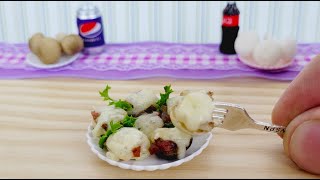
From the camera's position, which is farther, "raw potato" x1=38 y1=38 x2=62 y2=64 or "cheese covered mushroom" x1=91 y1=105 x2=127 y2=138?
"raw potato" x1=38 y1=38 x2=62 y2=64

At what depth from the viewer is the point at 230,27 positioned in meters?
1.47

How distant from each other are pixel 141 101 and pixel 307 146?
291 millimetres

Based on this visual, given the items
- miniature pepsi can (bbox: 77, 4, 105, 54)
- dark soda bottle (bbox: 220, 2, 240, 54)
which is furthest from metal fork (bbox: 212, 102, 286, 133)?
miniature pepsi can (bbox: 77, 4, 105, 54)

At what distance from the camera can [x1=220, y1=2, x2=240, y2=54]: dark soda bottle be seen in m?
1.45

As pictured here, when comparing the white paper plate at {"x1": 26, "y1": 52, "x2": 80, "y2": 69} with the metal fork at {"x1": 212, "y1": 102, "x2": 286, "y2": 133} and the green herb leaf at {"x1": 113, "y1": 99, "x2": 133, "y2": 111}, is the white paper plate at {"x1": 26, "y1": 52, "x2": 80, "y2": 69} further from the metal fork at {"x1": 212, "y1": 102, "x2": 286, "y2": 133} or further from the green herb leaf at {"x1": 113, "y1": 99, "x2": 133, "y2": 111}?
the metal fork at {"x1": 212, "y1": 102, "x2": 286, "y2": 133}

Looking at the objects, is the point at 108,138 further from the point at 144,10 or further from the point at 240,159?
the point at 144,10

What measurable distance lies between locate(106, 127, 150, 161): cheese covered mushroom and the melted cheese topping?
0.02 meters

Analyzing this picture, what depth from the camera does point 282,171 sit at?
2.65 ft

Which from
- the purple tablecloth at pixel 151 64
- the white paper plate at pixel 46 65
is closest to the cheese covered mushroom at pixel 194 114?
the purple tablecloth at pixel 151 64

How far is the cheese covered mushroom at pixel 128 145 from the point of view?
2.54ft

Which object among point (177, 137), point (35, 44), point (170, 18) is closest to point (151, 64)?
point (35, 44)

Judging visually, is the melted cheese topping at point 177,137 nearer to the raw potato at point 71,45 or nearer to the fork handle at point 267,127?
the fork handle at point 267,127

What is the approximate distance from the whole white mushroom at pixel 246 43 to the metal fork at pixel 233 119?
1.81 ft

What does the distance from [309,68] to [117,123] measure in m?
0.34
